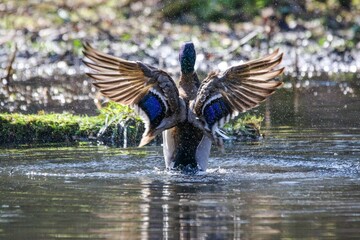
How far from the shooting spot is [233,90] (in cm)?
1204

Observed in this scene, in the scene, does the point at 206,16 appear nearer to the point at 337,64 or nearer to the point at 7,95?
the point at 337,64

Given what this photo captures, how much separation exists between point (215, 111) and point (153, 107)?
65 cm

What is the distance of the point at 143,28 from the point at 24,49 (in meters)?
3.13

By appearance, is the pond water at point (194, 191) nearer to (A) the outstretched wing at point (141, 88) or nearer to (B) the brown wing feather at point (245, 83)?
(A) the outstretched wing at point (141, 88)

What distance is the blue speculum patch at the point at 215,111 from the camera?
464 inches

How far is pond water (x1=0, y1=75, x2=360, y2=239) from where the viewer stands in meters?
8.69

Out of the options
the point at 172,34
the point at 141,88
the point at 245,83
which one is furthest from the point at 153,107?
the point at 172,34

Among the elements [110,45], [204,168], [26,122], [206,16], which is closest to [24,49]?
[110,45]

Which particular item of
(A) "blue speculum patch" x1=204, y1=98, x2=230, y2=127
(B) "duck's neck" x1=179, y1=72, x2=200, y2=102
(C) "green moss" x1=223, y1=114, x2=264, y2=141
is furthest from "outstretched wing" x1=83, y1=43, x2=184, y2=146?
(C) "green moss" x1=223, y1=114, x2=264, y2=141

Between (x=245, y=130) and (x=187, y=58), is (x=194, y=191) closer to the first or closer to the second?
(x=187, y=58)

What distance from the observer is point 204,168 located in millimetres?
12148

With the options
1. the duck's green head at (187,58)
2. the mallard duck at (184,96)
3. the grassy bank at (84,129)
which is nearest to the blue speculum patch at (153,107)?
the mallard duck at (184,96)

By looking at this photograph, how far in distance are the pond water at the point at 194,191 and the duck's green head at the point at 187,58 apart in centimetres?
109

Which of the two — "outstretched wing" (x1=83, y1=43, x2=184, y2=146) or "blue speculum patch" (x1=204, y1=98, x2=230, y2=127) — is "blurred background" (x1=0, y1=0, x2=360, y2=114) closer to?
"outstretched wing" (x1=83, y1=43, x2=184, y2=146)
